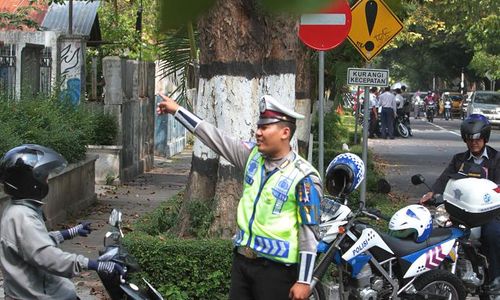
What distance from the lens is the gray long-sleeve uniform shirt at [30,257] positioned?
14.3ft

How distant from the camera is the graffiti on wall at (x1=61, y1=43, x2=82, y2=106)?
1603cm

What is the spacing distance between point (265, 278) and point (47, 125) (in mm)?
8397

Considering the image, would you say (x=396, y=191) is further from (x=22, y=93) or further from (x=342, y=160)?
(x=342, y=160)

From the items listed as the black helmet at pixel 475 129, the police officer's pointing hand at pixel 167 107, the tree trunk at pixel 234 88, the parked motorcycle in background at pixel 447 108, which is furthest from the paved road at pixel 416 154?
the parked motorcycle in background at pixel 447 108

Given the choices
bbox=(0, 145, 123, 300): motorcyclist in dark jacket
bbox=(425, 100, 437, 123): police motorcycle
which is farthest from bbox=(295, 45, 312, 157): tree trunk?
bbox=(425, 100, 437, 123): police motorcycle

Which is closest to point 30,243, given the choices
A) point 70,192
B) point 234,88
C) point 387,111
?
point 234,88

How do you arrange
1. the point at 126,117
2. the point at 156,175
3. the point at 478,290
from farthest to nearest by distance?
the point at 156,175 → the point at 126,117 → the point at 478,290

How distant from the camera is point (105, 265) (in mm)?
4488

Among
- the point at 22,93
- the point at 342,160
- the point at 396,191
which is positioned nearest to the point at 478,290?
the point at 342,160

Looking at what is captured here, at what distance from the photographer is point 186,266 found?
7.49m

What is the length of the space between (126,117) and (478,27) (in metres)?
16.0

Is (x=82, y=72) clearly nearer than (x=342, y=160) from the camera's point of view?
No

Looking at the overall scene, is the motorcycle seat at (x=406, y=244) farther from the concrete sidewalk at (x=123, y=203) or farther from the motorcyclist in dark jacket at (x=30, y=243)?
the motorcyclist in dark jacket at (x=30, y=243)

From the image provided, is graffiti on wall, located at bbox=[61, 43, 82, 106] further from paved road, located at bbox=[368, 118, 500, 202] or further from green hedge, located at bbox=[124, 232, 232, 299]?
green hedge, located at bbox=[124, 232, 232, 299]
